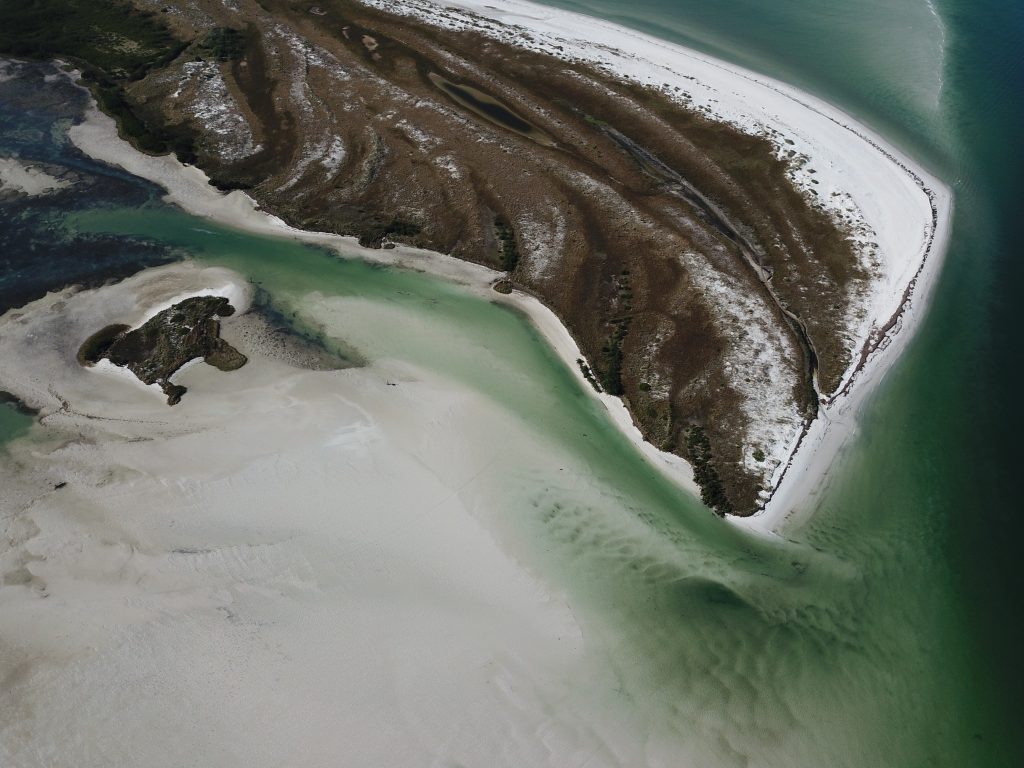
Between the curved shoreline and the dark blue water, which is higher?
the curved shoreline

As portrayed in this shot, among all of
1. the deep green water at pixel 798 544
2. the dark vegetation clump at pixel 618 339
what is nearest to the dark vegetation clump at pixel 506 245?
the deep green water at pixel 798 544

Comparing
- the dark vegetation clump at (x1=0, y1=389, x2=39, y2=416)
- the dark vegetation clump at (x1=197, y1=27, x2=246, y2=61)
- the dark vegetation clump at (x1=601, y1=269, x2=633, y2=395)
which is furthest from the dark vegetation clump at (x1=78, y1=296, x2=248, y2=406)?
the dark vegetation clump at (x1=197, y1=27, x2=246, y2=61)

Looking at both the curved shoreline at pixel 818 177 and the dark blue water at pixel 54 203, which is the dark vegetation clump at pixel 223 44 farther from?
the curved shoreline at pixel 818 177

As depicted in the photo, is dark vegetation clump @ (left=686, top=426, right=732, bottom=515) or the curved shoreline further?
the curved shoreline

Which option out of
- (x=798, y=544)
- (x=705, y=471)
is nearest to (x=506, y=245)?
(x=705, y=471)

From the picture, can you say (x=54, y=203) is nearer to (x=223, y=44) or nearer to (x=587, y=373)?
(x=223, y=44)

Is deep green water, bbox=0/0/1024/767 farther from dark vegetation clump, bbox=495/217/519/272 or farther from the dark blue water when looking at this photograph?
dark vegetation clump, bbox=495/217/519/272

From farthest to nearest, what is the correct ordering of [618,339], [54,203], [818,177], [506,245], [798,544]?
[818,177] < [54,203] < [506,245] < [618,339] < [798,544]
